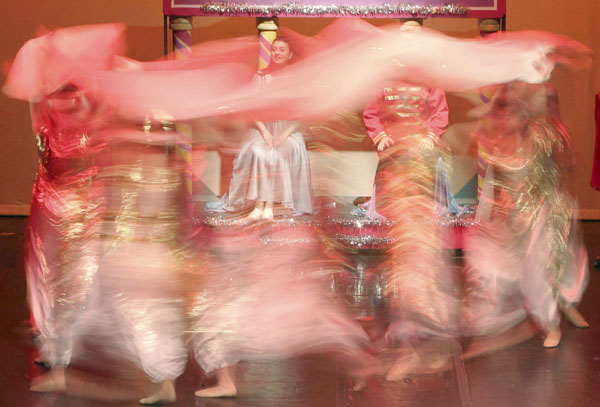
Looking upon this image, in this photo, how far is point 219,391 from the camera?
11.9ft

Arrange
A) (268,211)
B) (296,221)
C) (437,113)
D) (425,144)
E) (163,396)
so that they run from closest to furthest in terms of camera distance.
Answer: (163,396)
(425,144)
(296,221)
(268,211)
(437,113)

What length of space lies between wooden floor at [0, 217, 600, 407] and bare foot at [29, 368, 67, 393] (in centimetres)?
4

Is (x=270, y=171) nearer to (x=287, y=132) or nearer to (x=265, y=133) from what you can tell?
(x=265, y=133)

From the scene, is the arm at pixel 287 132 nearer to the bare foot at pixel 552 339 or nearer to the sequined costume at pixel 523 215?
the sequined costume at pixel 523 215

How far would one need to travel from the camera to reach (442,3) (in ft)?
20.2

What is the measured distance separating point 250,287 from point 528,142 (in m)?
1.47

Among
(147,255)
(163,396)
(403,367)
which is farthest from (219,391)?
(403,367)

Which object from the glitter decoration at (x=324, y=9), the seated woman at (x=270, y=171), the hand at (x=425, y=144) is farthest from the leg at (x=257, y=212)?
the glitter decoration at (x=324, y=9)

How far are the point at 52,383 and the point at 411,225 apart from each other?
5.29ft

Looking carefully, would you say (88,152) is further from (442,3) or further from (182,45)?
(442,3)

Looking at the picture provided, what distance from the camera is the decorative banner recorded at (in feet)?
20.2

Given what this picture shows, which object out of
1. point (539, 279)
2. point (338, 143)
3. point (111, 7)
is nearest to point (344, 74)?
point (338, 143)

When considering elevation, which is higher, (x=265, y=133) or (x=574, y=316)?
(x=265, y=133)

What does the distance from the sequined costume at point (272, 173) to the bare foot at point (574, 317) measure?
1640 mm
